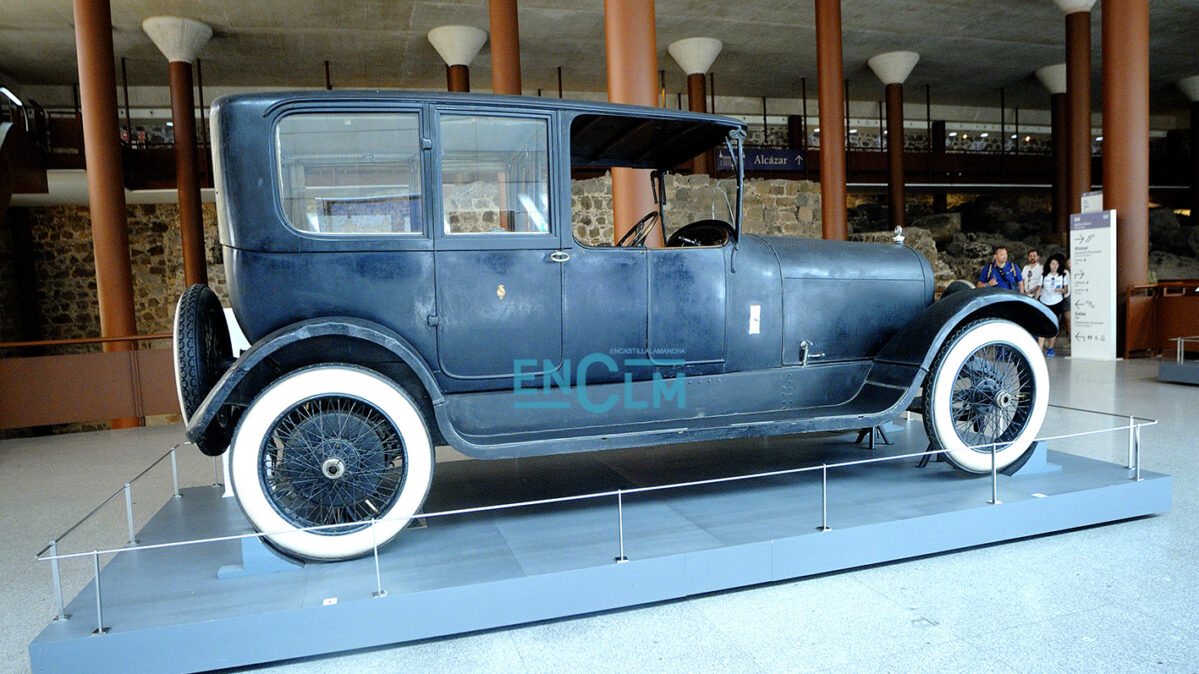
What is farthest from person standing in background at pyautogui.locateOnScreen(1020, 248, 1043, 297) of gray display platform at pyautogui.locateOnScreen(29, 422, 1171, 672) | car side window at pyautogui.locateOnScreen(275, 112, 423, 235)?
car side window at pyautogui.locateOnScreen(275, 112, 423, 235)

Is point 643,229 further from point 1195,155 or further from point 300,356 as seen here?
point 1195,155

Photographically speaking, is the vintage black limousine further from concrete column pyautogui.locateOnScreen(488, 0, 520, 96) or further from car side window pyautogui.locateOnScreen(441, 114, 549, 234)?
concrete column pyautogui.locateOnScreen(488, 0, 520, 96)

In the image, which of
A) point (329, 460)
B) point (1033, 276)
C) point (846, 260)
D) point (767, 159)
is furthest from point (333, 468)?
→ point (767, 159)

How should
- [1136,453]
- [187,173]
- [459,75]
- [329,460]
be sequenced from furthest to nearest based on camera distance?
[459,75] → [187,173] → [1136,453] → [329,460]

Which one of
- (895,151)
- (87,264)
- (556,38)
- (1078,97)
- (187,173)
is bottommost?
(87,264)

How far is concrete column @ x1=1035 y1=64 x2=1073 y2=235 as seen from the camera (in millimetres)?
18656

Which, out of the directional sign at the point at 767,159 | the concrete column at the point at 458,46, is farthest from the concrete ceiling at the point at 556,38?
the directional sign at the point at 767,159

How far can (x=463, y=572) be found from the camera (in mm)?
2732

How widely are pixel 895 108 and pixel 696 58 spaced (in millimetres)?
5976

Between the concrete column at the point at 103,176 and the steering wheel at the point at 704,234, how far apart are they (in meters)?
9.36

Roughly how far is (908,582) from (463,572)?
183 centimetres

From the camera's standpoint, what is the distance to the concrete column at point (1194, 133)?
22.1 meters

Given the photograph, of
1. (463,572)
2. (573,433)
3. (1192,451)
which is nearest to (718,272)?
(573,433)

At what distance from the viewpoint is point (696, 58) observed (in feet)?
54.0
